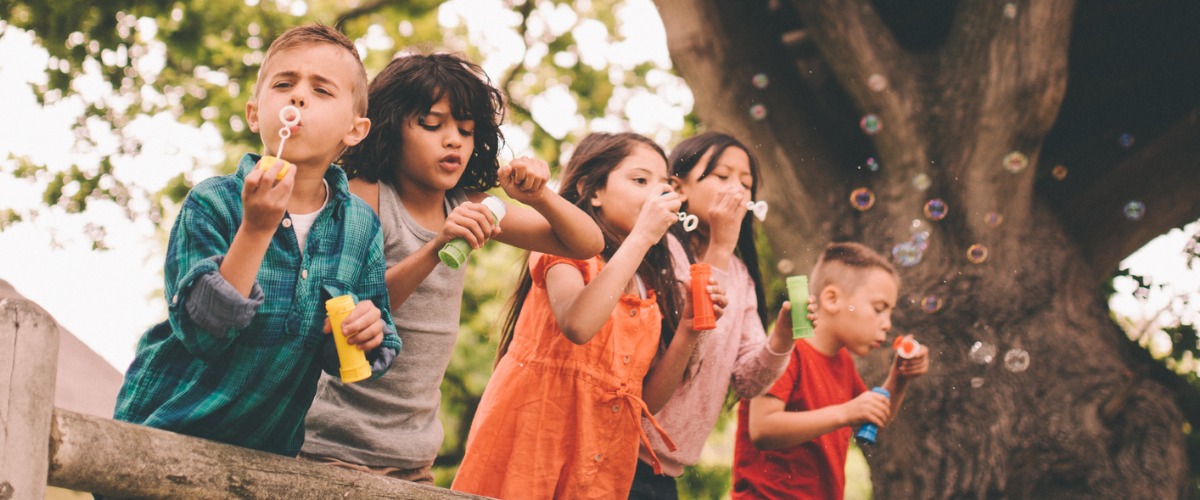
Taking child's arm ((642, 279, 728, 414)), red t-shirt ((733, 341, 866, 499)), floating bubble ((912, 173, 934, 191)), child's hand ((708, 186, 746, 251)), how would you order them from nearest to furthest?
child's arm ((642, 279, 728, 414)), child's hand ((708, 186, 746, 251)), red t-shirt ((733, 341, 866, 499)), floating bubble ((912, 173, 934, 191))

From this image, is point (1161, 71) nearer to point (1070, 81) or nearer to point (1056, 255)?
point (1070, 81)

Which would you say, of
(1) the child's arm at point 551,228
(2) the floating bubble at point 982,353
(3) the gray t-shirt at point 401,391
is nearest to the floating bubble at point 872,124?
(2) the floating bubble at point 982,353

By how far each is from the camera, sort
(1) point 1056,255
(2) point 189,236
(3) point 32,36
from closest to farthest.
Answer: (2) point 189,236 < (1) point 1056,255 < (3) point 32,36

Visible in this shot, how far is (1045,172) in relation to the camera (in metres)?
5.20

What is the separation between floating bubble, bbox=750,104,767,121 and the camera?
487cm

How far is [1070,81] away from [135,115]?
20.7ft

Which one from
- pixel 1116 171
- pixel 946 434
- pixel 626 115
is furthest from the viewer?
pixel 626 115

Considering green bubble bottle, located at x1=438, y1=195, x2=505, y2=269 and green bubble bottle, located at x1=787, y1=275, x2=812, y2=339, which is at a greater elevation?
green bubble bottle, located at x1=787, y1=275, x2=812, y2=339

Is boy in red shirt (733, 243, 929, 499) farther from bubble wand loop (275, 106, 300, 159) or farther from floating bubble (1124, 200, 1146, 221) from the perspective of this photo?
bubble wand loop (275, 106, 300, 159)

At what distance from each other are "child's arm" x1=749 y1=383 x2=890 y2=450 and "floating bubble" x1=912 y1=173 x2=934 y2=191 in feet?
4.61

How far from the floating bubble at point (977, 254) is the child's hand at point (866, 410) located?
4.21 feet

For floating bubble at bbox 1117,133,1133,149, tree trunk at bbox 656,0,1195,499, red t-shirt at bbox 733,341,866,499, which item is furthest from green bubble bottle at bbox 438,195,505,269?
floating bubble at bbox 1117,133,1133,149

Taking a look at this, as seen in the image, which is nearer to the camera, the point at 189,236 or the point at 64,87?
the point at 189,236

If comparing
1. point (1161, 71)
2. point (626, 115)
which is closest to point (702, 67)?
point (1161, 71)
